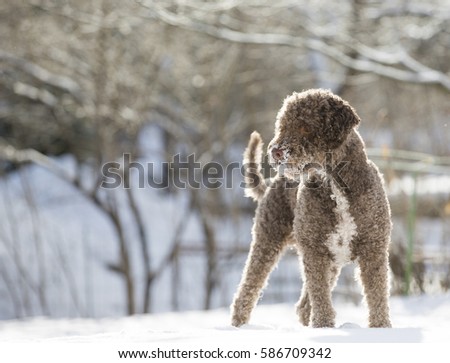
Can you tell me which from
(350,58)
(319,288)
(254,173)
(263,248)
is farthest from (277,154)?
(350,58)

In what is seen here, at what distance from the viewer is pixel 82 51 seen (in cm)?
1355

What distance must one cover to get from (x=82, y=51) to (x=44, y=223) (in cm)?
576

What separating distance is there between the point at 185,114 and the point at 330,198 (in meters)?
11.4

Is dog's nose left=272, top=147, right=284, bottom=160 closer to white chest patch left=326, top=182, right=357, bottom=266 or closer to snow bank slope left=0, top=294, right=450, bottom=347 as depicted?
white chest patch left=326, top=182, right=357, bottom=266

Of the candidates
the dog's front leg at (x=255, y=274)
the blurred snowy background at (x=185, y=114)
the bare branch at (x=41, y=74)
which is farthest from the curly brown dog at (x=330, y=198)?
the bare branch at (x=41, y=74)

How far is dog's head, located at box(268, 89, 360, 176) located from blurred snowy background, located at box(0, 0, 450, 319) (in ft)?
16.0

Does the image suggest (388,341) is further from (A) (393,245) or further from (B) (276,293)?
(B) (276,293)

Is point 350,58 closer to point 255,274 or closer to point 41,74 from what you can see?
point 41,74

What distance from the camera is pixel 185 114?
1557cm

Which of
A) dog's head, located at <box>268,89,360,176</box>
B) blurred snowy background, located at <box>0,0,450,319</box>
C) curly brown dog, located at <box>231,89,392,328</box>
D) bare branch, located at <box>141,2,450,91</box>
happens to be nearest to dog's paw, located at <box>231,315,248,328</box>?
curly brown dog, located at <box>231,89,392,328</box>

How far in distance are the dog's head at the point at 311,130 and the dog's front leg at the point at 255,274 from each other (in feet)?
2.64

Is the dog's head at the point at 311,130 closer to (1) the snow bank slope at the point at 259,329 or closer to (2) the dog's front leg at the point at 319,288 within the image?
(2) the dog's front leg at the point at 319,288

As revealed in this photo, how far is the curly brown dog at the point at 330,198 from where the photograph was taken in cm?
428

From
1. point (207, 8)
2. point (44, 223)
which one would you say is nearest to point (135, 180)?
point (44, 223)
